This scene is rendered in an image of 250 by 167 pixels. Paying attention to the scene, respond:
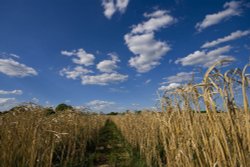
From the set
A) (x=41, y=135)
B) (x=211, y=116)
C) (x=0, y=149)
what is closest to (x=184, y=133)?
(x=211, y=116)

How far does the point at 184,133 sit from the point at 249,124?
103 centimetres

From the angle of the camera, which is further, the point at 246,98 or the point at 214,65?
the point at 214,65

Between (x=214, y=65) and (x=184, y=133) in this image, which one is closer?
(x=214, y=65)

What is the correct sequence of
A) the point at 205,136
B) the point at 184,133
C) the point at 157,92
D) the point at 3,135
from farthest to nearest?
the point at 3,135, the point at 157,92, the point at 184,133, the point at 205,136

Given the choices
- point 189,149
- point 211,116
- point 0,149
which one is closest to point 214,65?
point 211,116

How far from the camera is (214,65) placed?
175cm

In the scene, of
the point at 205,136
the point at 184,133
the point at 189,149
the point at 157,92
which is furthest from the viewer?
the point at 157,92

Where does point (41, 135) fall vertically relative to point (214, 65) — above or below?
below

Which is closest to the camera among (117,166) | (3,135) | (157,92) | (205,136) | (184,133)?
(205,136)

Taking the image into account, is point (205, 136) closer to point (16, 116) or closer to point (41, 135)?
point (41, 135)

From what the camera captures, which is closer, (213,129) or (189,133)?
(213,129)

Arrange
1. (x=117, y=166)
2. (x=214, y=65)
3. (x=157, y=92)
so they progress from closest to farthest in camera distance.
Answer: (x=214, y=65), (x=157, y=92), (x=117, y=166)

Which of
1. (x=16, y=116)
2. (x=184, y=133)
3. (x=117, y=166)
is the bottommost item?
(x=117, y=166)

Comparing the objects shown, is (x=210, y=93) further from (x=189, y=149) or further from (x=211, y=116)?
(x=189, y=149)
